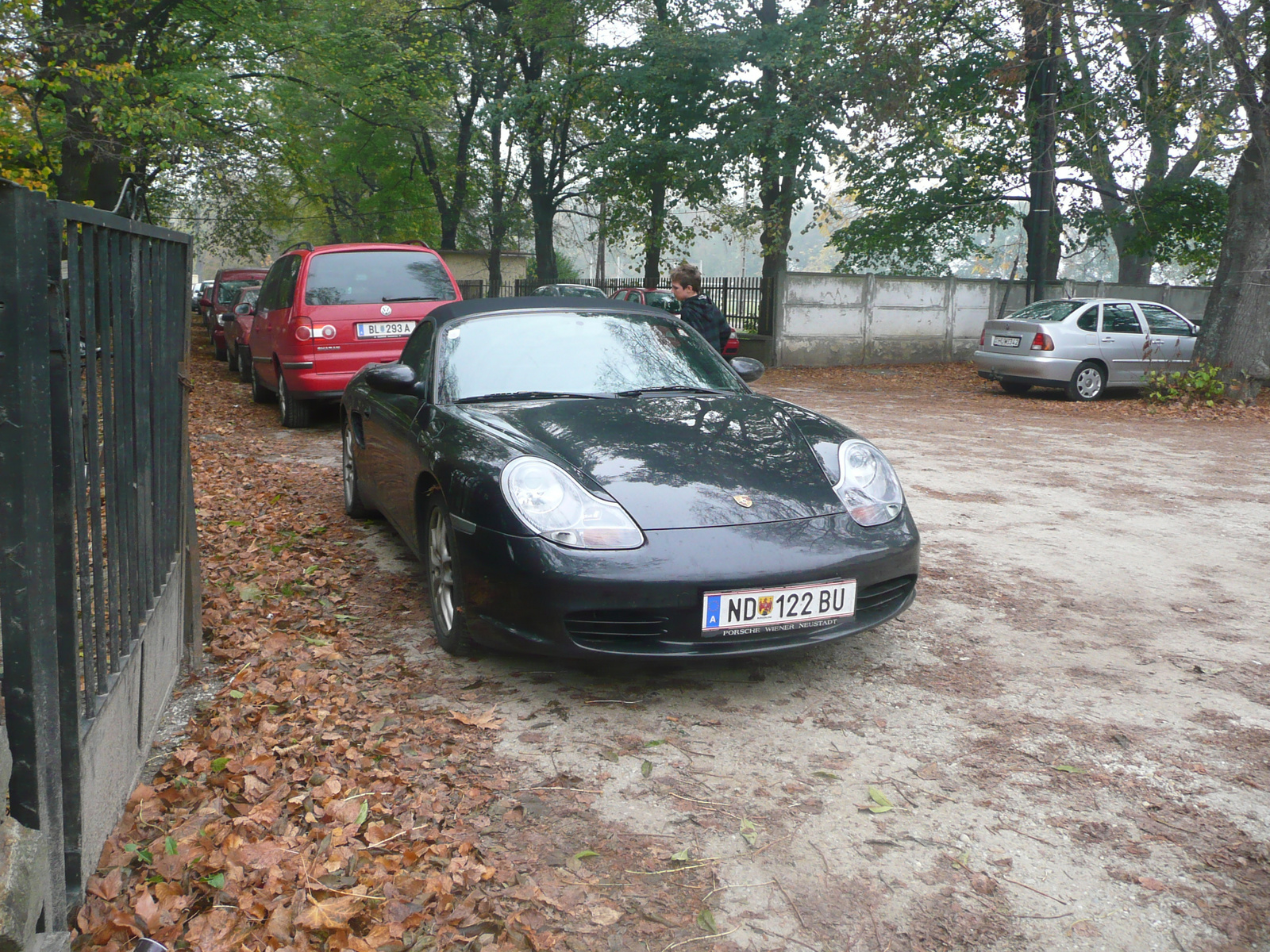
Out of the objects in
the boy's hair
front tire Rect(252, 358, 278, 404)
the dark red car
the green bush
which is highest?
the dark red car

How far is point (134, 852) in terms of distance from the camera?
109 inches

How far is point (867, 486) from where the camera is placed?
434 centimetres

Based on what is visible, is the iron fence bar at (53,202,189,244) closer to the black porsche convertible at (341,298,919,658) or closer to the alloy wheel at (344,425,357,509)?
the black porsche convertible at (341,298,919,658)

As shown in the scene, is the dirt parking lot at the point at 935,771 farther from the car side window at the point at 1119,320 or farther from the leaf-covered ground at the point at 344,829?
the car side window at the point at 1119,320

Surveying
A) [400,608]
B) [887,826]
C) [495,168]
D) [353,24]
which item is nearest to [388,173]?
[495,168]

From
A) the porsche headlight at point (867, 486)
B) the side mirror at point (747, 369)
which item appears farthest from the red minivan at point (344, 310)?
the porsche headlight at point (867, 486)

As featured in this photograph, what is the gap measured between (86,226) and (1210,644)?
4.41m

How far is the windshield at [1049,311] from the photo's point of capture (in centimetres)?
1614

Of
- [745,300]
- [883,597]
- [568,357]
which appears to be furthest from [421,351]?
[745,300]

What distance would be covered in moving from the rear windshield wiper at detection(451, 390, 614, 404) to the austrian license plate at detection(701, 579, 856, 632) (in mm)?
1456

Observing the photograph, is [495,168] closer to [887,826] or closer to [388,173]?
[388,173]

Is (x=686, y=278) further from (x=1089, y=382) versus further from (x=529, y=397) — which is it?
(x=1089, y=382)

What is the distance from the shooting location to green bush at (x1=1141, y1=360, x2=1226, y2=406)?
15039 millimetres

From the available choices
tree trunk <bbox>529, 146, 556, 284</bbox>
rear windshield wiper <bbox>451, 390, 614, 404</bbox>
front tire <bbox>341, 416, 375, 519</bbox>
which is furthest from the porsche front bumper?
tree trunk <bbox>529, 146, 556, 284</bbox>
